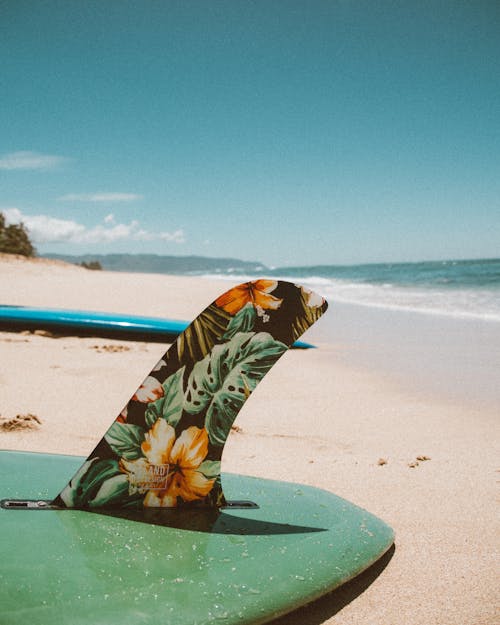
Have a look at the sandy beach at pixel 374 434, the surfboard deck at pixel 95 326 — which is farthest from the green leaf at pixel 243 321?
the surfboard deck at pixel 95 326

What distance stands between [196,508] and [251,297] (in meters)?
0.66

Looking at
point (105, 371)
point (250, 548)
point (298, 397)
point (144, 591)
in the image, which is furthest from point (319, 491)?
point (105, 371)

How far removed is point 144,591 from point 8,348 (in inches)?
173

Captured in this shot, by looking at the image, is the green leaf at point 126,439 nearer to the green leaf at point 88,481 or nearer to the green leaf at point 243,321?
the green leaf at point 88,481

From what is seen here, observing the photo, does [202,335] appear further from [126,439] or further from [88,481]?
[88,481]

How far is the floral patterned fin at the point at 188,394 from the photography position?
1610 mm

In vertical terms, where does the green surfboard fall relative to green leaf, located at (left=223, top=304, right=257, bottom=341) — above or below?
below

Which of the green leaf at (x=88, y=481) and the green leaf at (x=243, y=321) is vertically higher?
the green leaf at (x=243, y=321)

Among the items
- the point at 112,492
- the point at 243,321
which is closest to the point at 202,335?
the point at 243,321

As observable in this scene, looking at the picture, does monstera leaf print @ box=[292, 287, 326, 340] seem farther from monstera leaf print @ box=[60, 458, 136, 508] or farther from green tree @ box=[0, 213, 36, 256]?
green tree @ box=[0, 213, 36, 256]

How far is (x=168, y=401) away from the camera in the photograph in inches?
64.5

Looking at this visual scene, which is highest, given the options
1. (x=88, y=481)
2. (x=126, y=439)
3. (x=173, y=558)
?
(x=126, y=439)

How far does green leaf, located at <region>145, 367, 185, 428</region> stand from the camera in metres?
1.63

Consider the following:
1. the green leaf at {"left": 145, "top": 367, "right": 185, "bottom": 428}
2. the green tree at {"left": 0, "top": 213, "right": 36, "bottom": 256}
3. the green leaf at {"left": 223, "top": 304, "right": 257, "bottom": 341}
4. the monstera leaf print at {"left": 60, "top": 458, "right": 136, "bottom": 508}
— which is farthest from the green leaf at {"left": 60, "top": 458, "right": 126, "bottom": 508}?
the green tree at {"left": 0, "top": 213, "right": 36, "bottom": 256}
